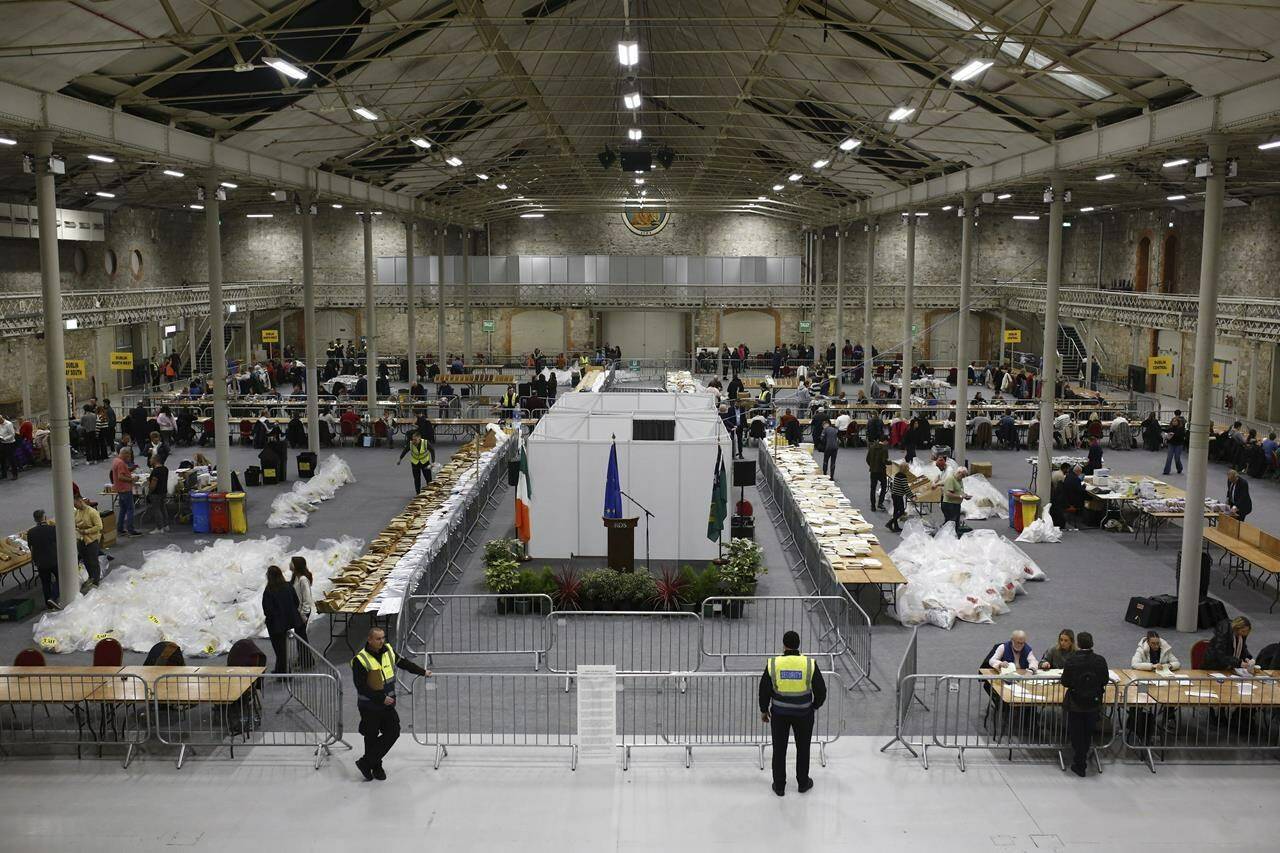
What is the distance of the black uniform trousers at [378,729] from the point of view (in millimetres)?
9172

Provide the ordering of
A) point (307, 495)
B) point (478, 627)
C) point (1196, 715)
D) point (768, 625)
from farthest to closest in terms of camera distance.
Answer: point (307, 495) → point (768, 625) → point (478, 627) → point (1196, 715)

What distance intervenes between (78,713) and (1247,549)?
1518 centimetres

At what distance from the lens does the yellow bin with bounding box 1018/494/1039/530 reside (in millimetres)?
18703

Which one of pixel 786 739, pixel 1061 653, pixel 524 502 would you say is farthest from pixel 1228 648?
pixel 524 502

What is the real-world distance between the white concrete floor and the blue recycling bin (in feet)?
29.6

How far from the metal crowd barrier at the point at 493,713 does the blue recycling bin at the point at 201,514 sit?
8557 millimetres

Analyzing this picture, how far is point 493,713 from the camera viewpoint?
35.1 ft

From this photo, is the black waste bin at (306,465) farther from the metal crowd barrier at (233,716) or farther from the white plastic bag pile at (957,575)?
the white plastic bag pile at (957,575)

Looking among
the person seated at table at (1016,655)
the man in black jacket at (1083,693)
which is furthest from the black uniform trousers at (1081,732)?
the person seated at table at (1016,655)

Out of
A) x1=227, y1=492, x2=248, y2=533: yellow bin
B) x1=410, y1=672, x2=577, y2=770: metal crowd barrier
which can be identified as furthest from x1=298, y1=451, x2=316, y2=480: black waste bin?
x1=410, y1=672, x2=577, y2=770: metal crowd barrier

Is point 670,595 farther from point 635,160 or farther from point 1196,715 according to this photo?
point 635,160

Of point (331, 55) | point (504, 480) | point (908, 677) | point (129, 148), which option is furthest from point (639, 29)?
point (908, 677)

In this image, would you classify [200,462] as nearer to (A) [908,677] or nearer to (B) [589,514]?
(B) [589,514]

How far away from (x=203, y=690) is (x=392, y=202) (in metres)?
25.7
